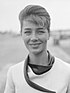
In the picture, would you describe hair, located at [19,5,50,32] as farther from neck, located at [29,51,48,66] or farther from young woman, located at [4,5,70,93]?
neck, located at [29,51,48,66]

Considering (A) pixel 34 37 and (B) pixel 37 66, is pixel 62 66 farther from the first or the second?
(A) pixel 34 37

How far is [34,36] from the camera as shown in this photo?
1.80 m

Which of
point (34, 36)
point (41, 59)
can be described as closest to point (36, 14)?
point (34, 36)

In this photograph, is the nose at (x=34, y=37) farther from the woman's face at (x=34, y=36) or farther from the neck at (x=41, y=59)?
the neck at (x=41, y=59)

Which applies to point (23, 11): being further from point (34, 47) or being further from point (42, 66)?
point (42, 66)

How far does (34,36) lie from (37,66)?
21cm

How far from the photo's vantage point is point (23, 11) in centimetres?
180

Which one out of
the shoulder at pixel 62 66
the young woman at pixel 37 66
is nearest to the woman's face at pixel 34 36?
the young woman at pixel 37 66

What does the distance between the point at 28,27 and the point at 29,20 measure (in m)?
0.05

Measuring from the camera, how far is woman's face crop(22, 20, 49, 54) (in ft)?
5.92


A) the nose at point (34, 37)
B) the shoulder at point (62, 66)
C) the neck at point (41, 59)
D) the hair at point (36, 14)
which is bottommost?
the shoulder at point (62, 66)

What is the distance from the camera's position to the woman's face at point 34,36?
181 centimetres

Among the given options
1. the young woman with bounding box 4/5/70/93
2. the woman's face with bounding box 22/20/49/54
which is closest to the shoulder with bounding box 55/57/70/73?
the young woman with bounding box 4/5/70/93

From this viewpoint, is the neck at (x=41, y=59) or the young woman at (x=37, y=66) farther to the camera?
the neck at (x=41, y=59)
